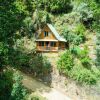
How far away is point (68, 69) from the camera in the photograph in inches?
1633

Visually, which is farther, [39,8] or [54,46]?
[39,8]

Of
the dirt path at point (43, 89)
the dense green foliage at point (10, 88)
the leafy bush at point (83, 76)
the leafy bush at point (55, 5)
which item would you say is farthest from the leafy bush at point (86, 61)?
the leafy bush at point (55, 5)

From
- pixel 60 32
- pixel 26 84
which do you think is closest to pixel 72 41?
pixel 60 32

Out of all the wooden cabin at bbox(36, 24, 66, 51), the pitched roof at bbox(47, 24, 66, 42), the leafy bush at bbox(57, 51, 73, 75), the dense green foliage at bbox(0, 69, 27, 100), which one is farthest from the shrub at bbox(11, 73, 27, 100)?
the pitched roof at bbox(47, 24, 66, 42)

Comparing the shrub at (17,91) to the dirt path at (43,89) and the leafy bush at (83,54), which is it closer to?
the dirt path at (43,89)

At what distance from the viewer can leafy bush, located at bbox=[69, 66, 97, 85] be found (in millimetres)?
39688

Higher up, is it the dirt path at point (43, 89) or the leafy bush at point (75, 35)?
the leafy bush at point (75, 35)

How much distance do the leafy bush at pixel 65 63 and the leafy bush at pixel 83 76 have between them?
0.83 meters

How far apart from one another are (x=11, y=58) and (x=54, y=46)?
→ 13705mm

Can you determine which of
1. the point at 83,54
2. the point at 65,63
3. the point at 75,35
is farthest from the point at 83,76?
the point at 75,35

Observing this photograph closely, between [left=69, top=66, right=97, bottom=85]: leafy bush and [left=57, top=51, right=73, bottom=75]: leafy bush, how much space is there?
2.74 ft

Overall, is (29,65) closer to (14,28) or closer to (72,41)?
(72,41)

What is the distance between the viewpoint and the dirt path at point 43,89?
3922cm

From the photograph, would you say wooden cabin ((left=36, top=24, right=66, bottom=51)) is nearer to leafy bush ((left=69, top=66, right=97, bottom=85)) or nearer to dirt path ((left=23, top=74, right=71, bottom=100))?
dirt path ((left=23, top=74, right=71, bottom=100))
